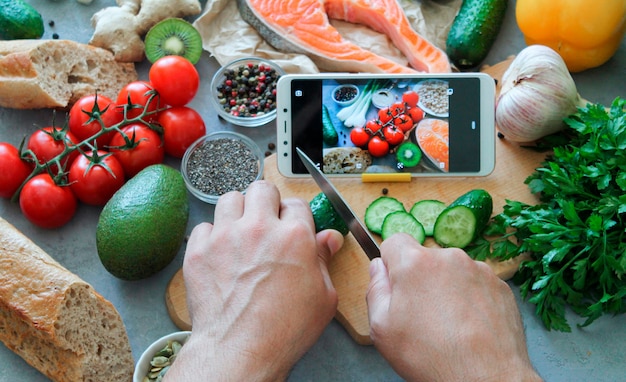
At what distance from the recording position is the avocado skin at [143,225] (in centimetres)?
150

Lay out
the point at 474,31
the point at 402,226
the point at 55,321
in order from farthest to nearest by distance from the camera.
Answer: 1. the point at 474,31
2. the point at 402,226
3. the point at 55,321

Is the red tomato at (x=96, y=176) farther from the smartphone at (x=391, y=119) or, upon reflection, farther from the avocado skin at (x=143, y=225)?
the smartphone at (x=391, y=119)

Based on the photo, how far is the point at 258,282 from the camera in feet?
3.99

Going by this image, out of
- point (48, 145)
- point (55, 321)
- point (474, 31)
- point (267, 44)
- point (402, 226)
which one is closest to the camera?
point (55, 321)

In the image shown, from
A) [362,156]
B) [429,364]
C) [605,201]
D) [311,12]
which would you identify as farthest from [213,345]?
[311,12]

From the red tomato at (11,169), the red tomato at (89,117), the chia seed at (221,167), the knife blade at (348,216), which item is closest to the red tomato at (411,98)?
the knife blade at (348,216)

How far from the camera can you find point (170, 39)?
6.05 ft

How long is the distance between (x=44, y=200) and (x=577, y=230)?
1.30 meters

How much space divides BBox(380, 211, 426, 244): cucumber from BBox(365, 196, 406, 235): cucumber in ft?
0.08

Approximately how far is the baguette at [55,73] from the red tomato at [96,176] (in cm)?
22

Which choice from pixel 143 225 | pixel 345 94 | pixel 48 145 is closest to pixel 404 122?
pixel 345 94

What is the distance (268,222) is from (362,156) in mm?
504

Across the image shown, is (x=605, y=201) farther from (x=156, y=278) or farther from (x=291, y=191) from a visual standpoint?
(x=156, y=278)

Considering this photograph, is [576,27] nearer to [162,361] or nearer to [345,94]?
[345,94]
